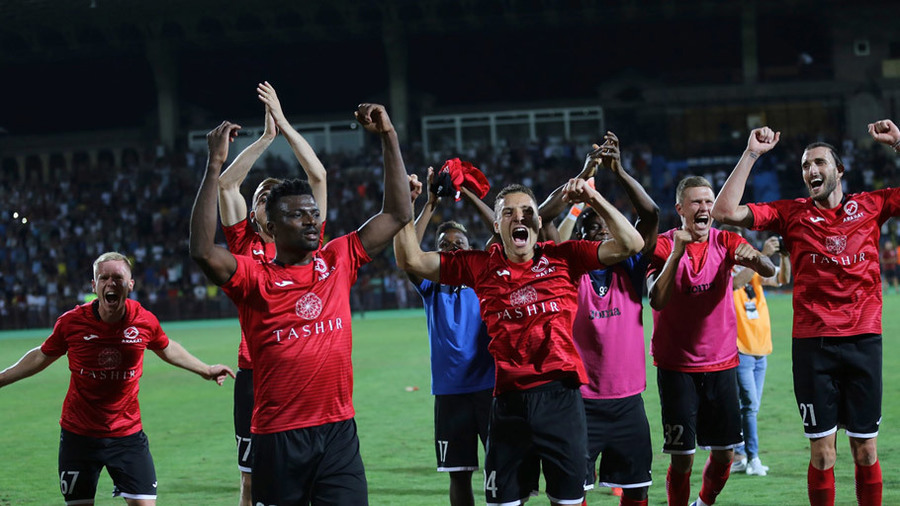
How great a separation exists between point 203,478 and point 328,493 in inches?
209

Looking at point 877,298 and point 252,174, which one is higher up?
point 252,174

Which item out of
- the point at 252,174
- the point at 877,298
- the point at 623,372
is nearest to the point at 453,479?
the point at 623,372

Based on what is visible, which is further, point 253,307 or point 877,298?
point 877,298

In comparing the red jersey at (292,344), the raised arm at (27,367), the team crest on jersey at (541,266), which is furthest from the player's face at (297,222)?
the raised arm at (27,367)

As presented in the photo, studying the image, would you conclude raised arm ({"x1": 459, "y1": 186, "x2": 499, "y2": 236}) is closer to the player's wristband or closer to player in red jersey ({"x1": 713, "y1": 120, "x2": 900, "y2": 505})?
the player's wristband

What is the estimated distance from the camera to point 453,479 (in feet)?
24.0

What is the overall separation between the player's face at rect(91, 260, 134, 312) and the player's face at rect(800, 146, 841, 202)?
181 inches

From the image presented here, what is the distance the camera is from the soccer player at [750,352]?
9203 millimetres

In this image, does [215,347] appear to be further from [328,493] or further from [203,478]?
[328,493]

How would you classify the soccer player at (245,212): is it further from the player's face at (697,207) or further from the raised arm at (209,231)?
the player's face at (697,207)

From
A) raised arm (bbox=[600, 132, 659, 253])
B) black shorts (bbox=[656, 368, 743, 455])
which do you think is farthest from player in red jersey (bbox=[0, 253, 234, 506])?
black shorts (bbox=[656, 368, 743, 455])

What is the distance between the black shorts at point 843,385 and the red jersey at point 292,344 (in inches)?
133

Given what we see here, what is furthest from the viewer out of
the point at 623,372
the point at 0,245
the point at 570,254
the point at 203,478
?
the point at 0,245

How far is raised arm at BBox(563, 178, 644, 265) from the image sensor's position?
225 inches
